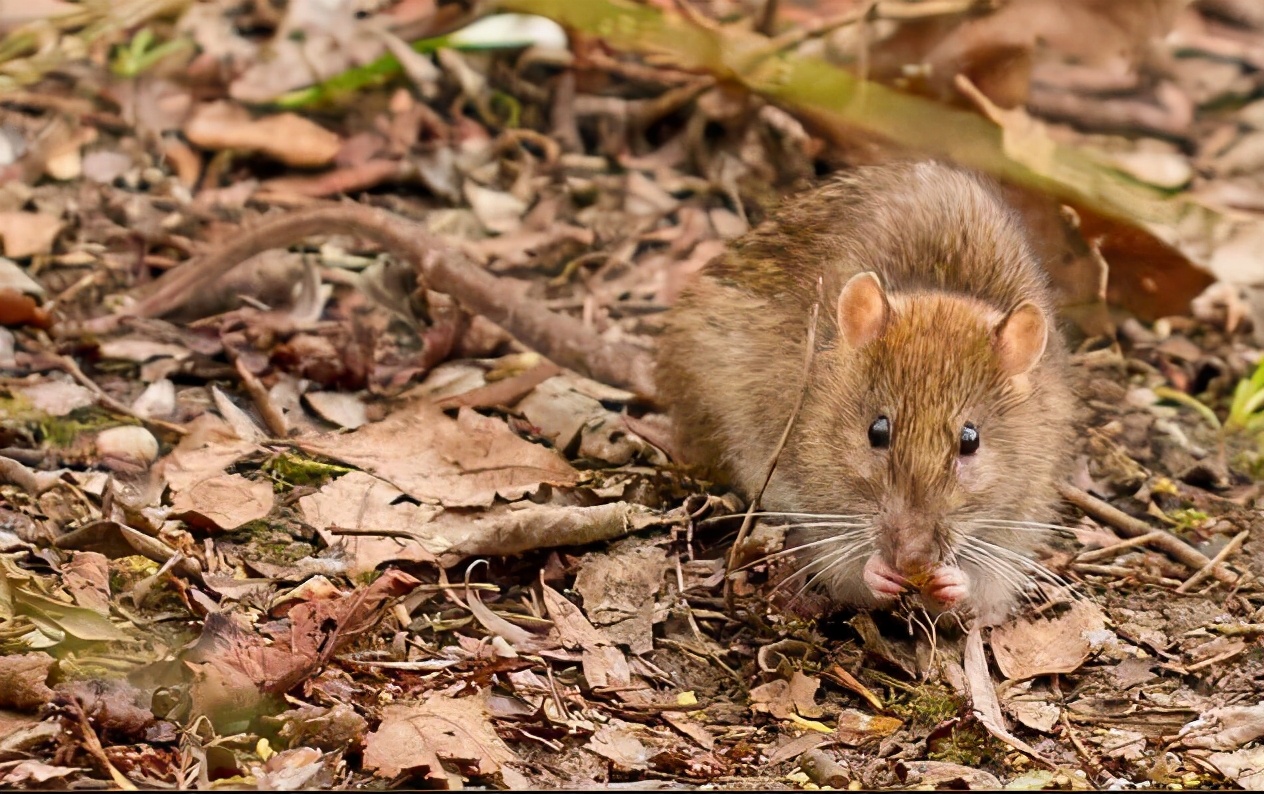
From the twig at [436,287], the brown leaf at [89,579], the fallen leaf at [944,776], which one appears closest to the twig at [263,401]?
the twig at [436,287]

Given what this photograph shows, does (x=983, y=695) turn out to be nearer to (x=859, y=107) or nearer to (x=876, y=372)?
(x=876, y=372)

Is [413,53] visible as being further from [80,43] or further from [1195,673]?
[1195,673]

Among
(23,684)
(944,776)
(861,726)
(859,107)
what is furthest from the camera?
(859,107)

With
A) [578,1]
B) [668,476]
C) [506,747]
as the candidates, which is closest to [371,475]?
[668,476]

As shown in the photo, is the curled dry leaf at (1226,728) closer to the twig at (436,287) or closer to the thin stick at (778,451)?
the thin stick at (778,451)

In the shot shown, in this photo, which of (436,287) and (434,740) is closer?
(434,740)

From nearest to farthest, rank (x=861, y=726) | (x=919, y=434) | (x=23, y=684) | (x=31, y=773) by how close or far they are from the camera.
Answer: (x=31, y=773) < (x=23, y=684) < (x=861, y=726) < (x=919, y=434)

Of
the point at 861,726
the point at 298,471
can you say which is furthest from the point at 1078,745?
the point at 298,471
